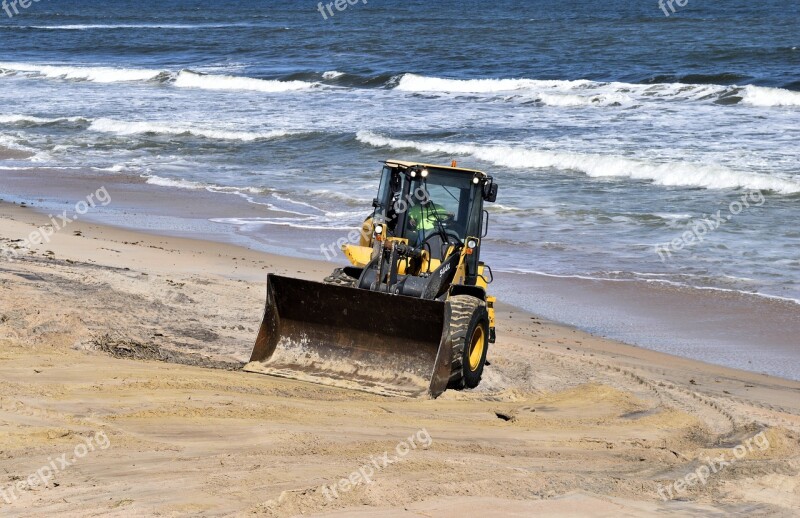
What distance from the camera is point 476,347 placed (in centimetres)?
Result: 848

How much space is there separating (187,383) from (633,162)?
49.4 feet

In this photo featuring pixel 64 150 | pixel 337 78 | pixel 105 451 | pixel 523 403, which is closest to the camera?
pixel 105 451

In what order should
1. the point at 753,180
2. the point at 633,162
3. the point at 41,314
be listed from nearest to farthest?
the point at 41,314
the point at 753,180
the point at 633,162

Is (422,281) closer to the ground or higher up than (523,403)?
higher up

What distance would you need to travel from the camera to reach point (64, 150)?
2425 cm

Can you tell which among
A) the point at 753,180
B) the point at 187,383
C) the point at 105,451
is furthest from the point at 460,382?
the point at 753,180

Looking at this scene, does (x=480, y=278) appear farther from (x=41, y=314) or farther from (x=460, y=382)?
(x=41, y=314)

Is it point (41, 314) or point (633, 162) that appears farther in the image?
point (633, 162)

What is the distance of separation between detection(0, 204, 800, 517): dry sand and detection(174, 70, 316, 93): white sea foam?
2813 centimetres

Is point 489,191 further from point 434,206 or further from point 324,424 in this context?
point 324,424

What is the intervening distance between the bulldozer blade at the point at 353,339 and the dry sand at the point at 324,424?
252mm

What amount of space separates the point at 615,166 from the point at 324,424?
49.1ft

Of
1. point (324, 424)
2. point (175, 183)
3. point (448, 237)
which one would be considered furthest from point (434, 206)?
point (175, 183)

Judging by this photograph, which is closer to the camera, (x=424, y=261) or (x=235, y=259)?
(x=424, y=261)
